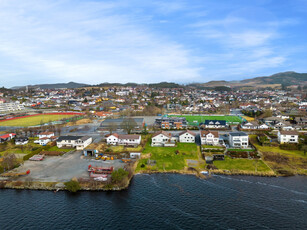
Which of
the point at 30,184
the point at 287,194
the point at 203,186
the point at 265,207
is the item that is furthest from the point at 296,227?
the point at 30,184

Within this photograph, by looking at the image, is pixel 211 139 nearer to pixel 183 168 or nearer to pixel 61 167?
pixel 183 168

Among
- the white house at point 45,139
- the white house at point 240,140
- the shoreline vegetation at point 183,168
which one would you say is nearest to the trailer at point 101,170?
the shoreline vegetation at point 183,168

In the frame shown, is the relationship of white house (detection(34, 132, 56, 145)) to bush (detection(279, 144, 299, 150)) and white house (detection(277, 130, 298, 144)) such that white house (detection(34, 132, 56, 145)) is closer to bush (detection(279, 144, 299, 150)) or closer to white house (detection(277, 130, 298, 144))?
bush (detection(279, 144, 299, 150))

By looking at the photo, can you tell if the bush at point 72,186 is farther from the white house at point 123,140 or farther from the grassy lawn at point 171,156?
the white house at point 123,140

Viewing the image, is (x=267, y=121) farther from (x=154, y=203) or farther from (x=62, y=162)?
(x=62, y=162)

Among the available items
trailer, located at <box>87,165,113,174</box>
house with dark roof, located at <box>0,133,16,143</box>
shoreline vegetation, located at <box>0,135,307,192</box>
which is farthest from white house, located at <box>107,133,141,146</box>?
house with dark roof, located at <box>0,133,16,143</box>

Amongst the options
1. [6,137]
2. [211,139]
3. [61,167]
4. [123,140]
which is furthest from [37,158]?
[211,139]
